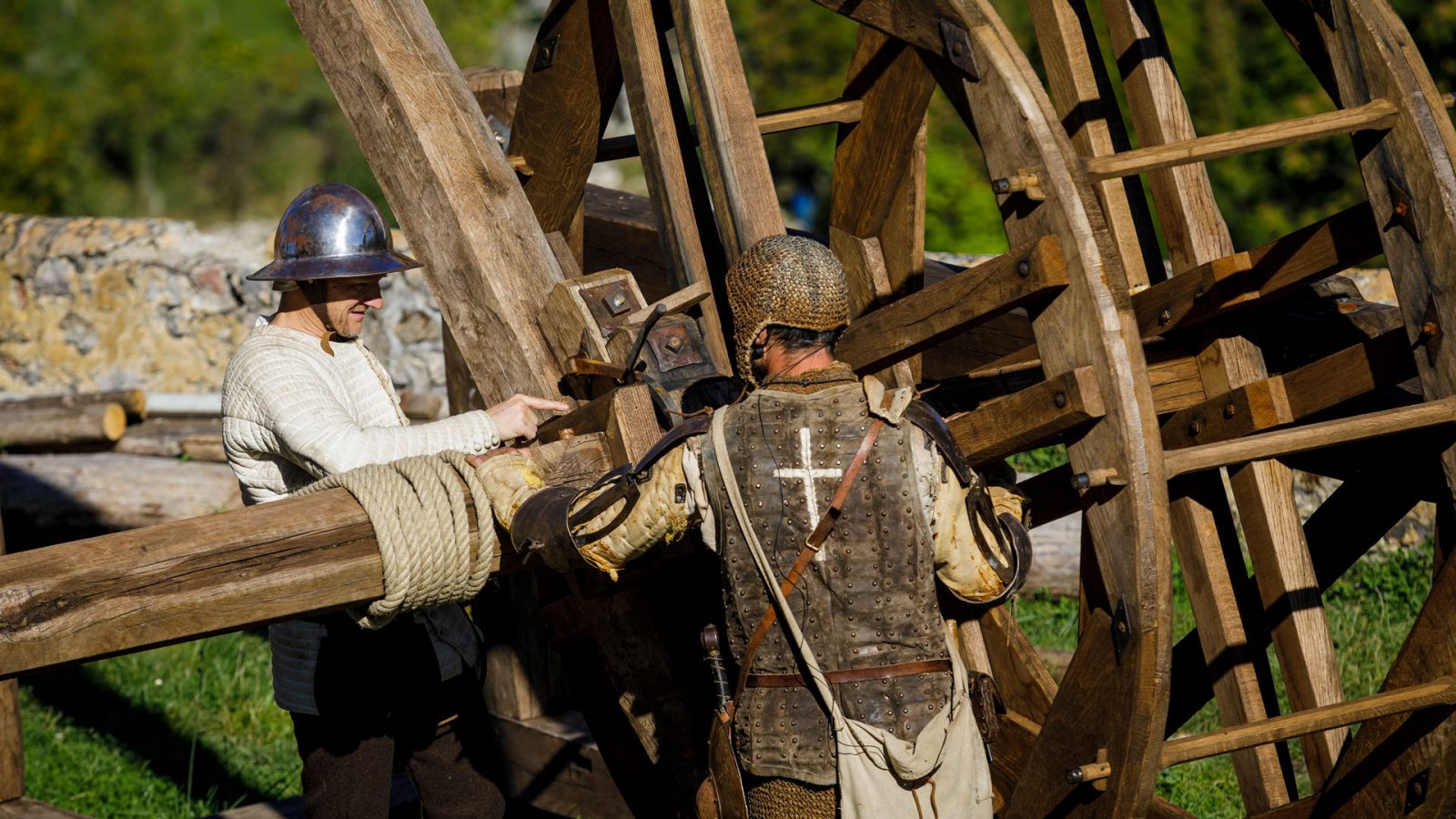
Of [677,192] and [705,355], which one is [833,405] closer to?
[705,355]

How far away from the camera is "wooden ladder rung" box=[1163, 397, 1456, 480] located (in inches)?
109

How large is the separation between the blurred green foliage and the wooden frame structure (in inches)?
617

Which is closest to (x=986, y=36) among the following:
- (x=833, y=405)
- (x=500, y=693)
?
(x=833, y=405)

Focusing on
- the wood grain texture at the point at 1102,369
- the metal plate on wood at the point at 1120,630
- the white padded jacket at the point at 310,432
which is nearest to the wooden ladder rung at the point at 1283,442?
the wood grain texture at the point at 1102,369

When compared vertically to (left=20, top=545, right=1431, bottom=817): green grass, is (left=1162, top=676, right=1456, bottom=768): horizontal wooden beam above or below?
below

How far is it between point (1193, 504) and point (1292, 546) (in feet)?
0.86

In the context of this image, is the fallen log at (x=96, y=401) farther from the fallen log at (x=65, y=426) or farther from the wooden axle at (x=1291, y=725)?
the wooden axle at (x=1291, y=725)

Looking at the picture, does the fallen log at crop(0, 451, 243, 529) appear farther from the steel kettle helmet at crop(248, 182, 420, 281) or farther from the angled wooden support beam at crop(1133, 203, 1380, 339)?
the angled wooden support beam at crop(1133, 203, 1380, 339)

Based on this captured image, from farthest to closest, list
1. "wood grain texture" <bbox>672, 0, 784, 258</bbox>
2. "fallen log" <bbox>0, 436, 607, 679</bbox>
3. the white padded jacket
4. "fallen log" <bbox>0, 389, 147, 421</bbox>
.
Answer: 1. "fallen log" <bbox>0, 389, 147, 421</bbox>
2. "wood grain texture" <bbox>672, 0, 784, 258</bbox>
3. the white padded jacket
4. "fallen log" <bbox>0, 436, 607, 679</bbox>

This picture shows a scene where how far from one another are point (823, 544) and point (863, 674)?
25 cm

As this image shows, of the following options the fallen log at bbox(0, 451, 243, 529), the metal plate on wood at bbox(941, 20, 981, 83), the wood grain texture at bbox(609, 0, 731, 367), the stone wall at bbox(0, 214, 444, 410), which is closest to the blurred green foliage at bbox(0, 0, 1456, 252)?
the stone wall at bbox(0, 214, 444, 410)

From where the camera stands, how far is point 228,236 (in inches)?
404

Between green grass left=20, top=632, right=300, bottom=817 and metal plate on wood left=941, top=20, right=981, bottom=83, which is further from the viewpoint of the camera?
green grass left=20, top=632, right=300, bottom=817

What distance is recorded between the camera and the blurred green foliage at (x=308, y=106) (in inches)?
847
